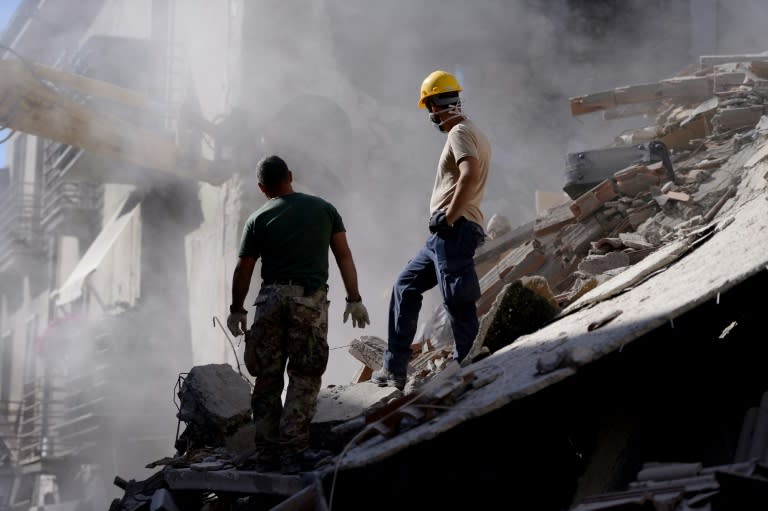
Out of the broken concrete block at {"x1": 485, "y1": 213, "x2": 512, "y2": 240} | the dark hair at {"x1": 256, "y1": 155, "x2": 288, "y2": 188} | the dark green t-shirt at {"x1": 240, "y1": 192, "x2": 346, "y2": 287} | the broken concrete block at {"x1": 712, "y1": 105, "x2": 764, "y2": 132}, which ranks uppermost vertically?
the broken concrete block at {"x1": 712, "y1": 105, "x2": 764, "y2": 132}

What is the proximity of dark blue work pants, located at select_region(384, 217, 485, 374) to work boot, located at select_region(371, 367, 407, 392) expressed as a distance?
0.03 meters

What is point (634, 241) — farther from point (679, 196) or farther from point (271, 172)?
point (271, 172)

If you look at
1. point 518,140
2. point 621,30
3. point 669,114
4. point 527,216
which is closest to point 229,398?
point 669,114

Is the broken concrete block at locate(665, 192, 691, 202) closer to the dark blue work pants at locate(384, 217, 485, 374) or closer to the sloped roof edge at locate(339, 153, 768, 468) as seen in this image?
the sloped roof edge at locate(339, 153, 768, 468)

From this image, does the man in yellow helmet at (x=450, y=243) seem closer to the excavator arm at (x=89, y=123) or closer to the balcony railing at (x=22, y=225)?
the excavator arm at (x=89, y=123)

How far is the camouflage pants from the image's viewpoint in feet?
14.0

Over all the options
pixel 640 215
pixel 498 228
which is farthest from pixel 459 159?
pixel 498 228

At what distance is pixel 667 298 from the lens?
3715 mm

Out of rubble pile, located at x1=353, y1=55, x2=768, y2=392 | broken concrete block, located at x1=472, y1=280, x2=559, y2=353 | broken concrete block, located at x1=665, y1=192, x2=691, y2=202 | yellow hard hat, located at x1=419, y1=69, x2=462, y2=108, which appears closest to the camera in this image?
broken concrete block, located at x1=472, y1=280, x2=559, y2=353

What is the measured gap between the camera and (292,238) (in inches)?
171

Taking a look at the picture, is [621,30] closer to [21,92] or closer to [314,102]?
[314,102]

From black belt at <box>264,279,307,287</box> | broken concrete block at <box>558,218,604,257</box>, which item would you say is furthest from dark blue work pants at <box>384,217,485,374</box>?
broken concrete block at <box>558,218,604,257</box>

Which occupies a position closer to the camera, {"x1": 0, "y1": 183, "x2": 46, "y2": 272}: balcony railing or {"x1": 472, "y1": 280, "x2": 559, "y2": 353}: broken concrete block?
{"x1": 472, "y1": 280, "x2": 559, "y2": 353}: broken concrete block

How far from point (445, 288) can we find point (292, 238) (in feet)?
3.16
